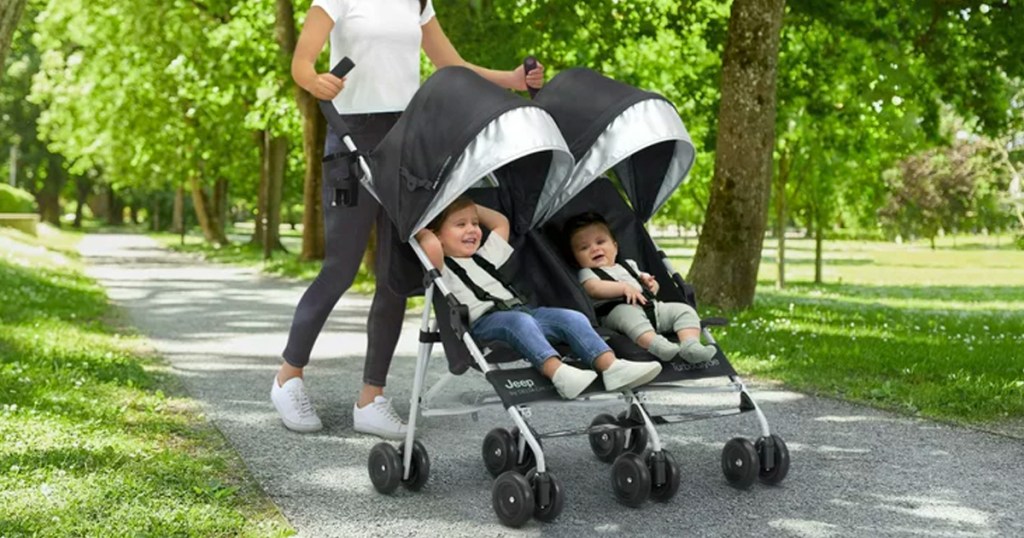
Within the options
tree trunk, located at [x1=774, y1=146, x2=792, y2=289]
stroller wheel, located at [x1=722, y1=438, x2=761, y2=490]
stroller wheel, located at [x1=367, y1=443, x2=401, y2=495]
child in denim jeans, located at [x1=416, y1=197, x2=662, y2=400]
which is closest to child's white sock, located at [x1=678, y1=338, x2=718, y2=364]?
child in denim jeans, located at [x1=416, y1=197, x2=662, y2=400]

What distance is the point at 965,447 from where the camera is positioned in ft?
19.9

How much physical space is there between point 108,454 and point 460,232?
1.81 metres

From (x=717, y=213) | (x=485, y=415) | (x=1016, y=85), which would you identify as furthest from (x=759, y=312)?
(x=1016, y=85)

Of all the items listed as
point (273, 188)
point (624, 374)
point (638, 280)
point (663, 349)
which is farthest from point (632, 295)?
point (273, 188)

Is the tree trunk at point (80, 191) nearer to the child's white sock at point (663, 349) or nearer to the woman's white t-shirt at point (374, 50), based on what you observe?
the woman's white t-shirt at point (374, 50)

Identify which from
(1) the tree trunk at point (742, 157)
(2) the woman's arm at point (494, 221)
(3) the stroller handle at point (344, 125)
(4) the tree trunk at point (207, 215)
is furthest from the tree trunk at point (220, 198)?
(2) the woman's arm at point (494, 221)

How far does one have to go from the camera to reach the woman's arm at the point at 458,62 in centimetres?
602

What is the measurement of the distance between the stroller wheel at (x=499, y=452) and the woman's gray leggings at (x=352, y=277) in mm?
904

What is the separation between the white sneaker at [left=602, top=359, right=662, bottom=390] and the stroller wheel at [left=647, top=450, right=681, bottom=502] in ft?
1.02

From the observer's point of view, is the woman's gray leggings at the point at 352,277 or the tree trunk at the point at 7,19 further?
the tree trunk at the point at 7,19

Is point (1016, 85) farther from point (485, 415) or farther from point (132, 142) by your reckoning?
point (132, 142)

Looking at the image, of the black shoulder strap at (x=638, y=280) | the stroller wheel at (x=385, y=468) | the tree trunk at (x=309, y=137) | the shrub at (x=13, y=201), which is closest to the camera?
the stroller wheel at (x=385, y=468)

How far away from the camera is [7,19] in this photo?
6680 millimetres

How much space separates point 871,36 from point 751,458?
10528mm
